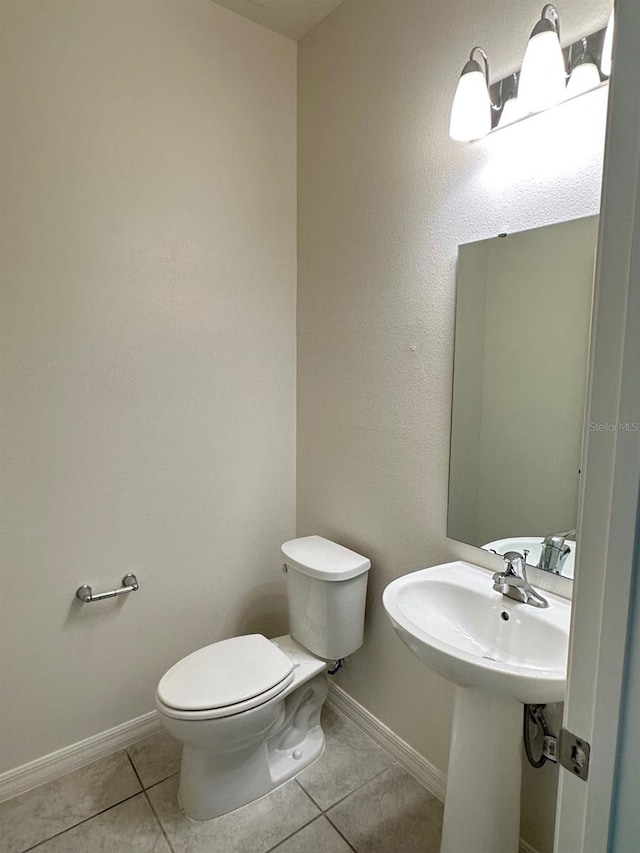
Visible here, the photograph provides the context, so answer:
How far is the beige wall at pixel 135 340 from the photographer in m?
1.59

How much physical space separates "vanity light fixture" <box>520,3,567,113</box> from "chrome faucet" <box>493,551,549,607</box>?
3.85 feet

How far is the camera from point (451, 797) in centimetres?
134

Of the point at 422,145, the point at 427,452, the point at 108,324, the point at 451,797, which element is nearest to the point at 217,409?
the point at 108,324

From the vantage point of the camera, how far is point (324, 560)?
182 centimetres

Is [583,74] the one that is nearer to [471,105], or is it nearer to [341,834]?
[471,105]

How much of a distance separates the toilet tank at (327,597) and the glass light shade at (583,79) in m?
1.51

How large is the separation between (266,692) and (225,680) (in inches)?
5.5

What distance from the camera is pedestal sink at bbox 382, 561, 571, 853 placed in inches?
45.4

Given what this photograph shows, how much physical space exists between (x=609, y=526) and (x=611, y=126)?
443 mm

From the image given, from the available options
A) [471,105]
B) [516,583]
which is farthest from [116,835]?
[471,105]

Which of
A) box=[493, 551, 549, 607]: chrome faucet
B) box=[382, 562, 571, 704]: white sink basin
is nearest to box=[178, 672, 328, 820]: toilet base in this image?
box=[382, 562, 571, 704]: white sink basin

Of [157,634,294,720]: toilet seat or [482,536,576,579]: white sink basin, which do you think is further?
[157,634,294,720]: toilet seat

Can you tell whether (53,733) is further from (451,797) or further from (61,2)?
(61,2)

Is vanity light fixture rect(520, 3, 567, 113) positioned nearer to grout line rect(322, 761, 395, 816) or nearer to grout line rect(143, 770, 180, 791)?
grout line rect(322, 761, 395, 816)
